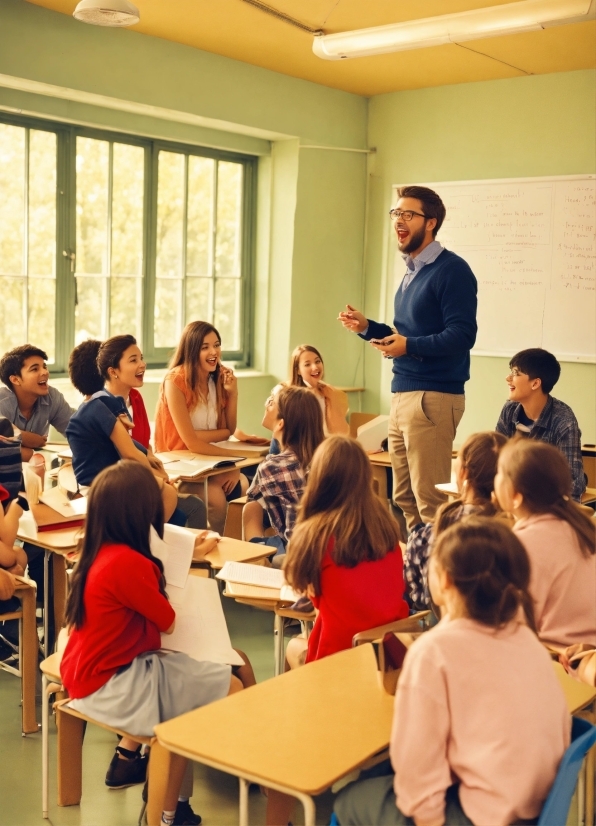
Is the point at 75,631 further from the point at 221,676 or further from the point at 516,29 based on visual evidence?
the point at 516,29

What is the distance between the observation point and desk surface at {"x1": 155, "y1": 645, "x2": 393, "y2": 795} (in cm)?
168

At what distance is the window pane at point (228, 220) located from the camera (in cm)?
690

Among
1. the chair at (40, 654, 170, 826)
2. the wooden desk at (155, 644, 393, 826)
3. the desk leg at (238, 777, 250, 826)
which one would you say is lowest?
the chair at (40, 654, 170, 826)

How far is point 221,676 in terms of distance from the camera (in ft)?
8.18

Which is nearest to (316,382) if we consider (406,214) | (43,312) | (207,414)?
(207,414)

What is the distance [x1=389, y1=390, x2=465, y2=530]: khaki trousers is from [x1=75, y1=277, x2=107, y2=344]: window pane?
2.74 metres

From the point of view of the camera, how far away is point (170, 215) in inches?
256

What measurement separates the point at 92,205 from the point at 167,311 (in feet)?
A: 3.20

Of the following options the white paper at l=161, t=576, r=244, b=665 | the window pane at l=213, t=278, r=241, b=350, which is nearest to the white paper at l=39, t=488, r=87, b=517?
the white paper at l=161, t=576, r=244, b=665

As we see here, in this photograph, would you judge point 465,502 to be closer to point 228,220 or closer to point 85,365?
point 85,365

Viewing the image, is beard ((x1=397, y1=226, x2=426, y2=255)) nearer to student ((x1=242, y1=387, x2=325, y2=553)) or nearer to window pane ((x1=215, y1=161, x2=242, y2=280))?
student ((x1=242, y1=387, x2=325, y2=553))

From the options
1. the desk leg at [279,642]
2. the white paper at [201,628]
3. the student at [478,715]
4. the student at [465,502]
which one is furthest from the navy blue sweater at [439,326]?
the student at [478,715]

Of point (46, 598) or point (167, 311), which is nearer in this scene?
point (46, 598)

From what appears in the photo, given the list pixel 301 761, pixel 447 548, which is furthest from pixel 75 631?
pixel 447 548
